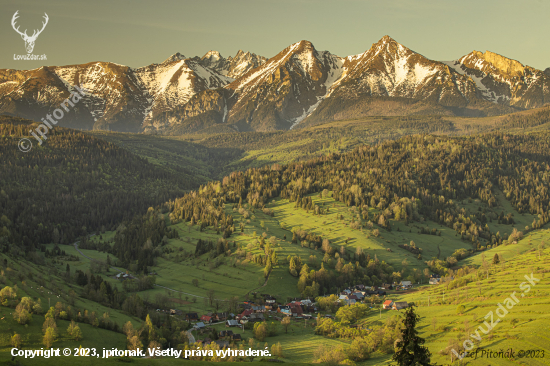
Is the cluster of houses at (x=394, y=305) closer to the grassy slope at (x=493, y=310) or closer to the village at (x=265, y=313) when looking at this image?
the village at (x=265, y=313)

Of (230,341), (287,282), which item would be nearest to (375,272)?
(287,282)

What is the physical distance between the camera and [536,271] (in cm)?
14012

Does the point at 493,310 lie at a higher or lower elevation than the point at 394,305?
higher

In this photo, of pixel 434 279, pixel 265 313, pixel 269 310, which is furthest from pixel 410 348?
pixel 434 279

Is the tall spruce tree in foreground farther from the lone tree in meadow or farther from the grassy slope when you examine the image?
the grassy slope

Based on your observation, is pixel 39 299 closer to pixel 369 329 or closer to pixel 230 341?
pixel 230 341

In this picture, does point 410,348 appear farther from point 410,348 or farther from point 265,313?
point 265,313

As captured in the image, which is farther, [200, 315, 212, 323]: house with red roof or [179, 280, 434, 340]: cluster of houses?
[200, 315, 212, 323]: house with red roof

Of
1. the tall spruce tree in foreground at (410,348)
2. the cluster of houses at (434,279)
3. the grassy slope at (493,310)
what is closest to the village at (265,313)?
the grassy slope at (493,310)

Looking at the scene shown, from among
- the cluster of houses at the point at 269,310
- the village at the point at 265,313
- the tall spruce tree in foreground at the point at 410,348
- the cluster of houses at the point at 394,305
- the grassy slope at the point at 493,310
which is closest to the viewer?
the tall spruce tree in foreground at the point at 410,348

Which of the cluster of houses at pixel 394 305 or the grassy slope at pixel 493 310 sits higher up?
the grassy slope at pixel 493 310

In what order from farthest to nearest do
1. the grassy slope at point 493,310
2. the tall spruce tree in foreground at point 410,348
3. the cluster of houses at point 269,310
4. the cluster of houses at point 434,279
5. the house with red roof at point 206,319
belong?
the cluster of houses at point 434,279 < the house with red roof at point 206,319 < the cluster of houses at point 269,310 < the grassy slope at point 493,310 < the tall spruce tree in foreground at point 410,348

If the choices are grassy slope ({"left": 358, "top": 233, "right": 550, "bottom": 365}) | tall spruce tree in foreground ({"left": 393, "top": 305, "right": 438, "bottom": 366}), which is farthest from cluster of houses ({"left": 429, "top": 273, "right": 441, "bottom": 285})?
tall spruce tree in foreground ({"left": 393, "top": 305, "right": 438, "bottom": 366})

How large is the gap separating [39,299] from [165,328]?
101 feet
